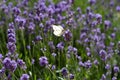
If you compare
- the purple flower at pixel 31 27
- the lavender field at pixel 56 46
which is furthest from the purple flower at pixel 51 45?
the purple flower at pixel 31 27

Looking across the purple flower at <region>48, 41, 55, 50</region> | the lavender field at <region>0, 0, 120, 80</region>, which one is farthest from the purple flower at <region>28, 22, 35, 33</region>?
the purple flower at <region>48, 41, 55, 50</region>

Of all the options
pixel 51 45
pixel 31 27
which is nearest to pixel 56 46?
pixel 51 45

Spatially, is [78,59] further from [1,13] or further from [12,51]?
[1,13]

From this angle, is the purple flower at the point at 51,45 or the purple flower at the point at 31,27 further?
the purple flower at the point at 31,27

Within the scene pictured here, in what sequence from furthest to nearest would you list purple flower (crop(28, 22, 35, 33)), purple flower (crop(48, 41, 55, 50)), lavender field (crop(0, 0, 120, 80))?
purple flower (crop(28, 22, 35, 33))
purple flower (crop(48, 41, 55, 50))
lavender field (crop(0, 0, 120, 80))

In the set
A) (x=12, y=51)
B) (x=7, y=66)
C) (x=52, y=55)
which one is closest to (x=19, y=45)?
(x=52, y=55)

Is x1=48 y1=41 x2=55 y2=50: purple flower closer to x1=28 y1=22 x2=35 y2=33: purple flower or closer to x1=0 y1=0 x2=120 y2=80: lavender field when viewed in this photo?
x1=0 y1=0 x2=120 y2=80: lavender field

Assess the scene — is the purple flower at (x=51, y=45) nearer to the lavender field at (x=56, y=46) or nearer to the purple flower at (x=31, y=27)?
the lavender field at (x=56, y=46)

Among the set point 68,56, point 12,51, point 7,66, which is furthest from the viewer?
point 68,56

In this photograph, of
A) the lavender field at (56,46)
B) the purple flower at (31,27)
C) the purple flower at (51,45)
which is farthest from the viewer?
the purple flower at (31,27)

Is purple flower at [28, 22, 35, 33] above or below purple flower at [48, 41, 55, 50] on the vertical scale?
above

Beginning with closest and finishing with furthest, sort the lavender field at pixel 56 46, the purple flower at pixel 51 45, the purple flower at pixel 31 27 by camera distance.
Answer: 1. the lavender field at pixel 56 46
2. the purple flower at pixel 51 45
3. the purple flower at pixel 31 27
